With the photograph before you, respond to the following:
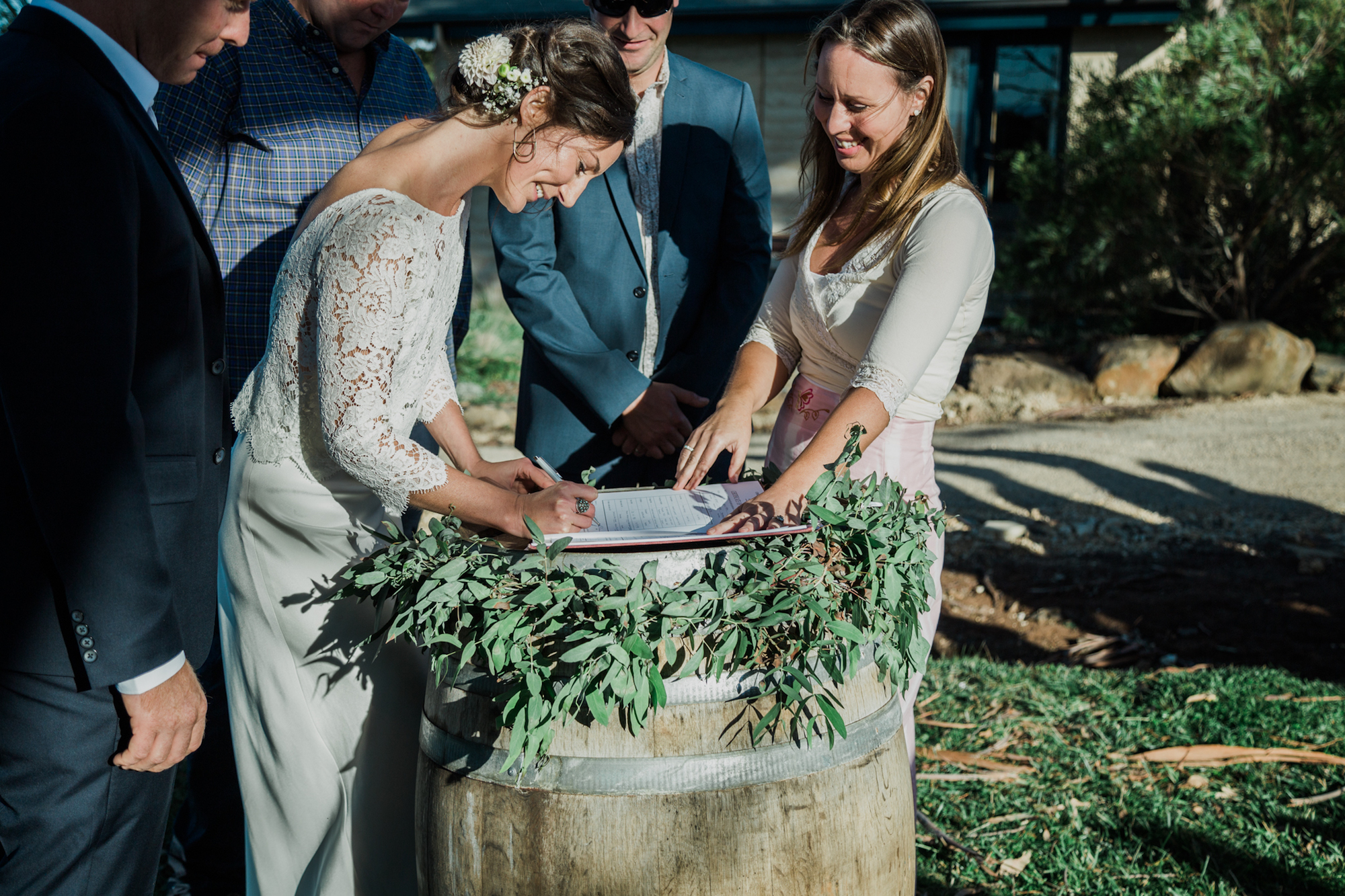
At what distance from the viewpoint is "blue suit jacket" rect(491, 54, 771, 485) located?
2.90m

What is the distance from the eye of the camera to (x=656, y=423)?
2.84 metres

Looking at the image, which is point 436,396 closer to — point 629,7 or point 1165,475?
point 629,7

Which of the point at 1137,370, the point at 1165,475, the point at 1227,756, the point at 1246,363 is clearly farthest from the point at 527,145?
the point at 1246,363

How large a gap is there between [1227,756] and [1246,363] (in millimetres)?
7375

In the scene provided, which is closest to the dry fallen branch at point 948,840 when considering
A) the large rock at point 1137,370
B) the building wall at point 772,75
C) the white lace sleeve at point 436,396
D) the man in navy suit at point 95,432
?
the white lace sleeve at point 436,396

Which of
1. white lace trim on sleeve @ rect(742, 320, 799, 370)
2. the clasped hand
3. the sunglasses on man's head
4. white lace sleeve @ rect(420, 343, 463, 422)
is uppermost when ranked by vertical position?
the sunglasses on man's head

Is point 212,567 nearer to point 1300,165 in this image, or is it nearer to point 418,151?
point 418,151

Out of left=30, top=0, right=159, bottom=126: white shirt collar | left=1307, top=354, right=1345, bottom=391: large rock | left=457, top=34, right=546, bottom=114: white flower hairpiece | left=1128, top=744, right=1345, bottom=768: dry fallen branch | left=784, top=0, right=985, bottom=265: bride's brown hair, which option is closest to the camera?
left=30, top=0, right=159, bottom=126: white shirt collar

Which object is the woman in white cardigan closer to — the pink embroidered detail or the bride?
the pink embroidered detail

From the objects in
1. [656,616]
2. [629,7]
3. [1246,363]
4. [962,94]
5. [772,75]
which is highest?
[772,75]

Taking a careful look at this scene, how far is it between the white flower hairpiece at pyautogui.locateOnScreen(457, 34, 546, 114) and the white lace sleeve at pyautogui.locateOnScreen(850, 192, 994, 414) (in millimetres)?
787

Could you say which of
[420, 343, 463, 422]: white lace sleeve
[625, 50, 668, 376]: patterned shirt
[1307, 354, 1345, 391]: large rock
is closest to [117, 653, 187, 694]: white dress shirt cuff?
[420, 343, 463, 422]: white lace sleeve

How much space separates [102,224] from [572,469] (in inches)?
65.1

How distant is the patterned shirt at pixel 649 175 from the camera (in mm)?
3021
